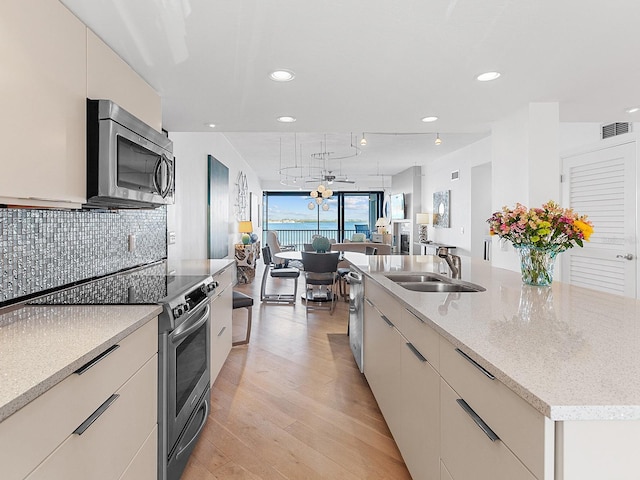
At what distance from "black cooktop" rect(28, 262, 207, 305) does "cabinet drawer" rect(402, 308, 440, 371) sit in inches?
41.3

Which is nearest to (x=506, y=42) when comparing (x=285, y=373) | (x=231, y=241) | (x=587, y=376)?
(x=587, y=376)

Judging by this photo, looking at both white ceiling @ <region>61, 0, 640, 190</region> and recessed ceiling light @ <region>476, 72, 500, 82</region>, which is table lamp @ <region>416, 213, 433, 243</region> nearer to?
white ceiling @ <region>61, 0, 640, 190</region>

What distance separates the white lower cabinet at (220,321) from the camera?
2635 mm

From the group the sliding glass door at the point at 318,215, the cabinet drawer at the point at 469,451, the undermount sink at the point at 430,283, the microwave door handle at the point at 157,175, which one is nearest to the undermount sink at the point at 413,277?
the undermount sink at the point at 430,283

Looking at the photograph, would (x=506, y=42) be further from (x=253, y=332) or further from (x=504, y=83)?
(x=253, y=332)

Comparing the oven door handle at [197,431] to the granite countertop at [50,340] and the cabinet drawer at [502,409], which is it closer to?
the granite countertop at [50,340]

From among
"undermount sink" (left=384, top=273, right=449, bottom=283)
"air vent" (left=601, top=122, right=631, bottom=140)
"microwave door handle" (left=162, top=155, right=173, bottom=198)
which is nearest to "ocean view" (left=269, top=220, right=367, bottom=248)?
"air vent" (left=601, top=122, right=631, bottom=140)

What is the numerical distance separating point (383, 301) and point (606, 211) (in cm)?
327

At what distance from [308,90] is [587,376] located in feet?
7.72

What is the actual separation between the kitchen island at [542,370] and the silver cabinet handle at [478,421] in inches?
0.5

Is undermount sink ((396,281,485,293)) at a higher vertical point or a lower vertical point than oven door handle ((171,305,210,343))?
higher

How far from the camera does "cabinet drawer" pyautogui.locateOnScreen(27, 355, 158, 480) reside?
96cm

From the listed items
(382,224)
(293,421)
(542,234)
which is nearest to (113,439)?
(293,421)

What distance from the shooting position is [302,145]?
6938mm
